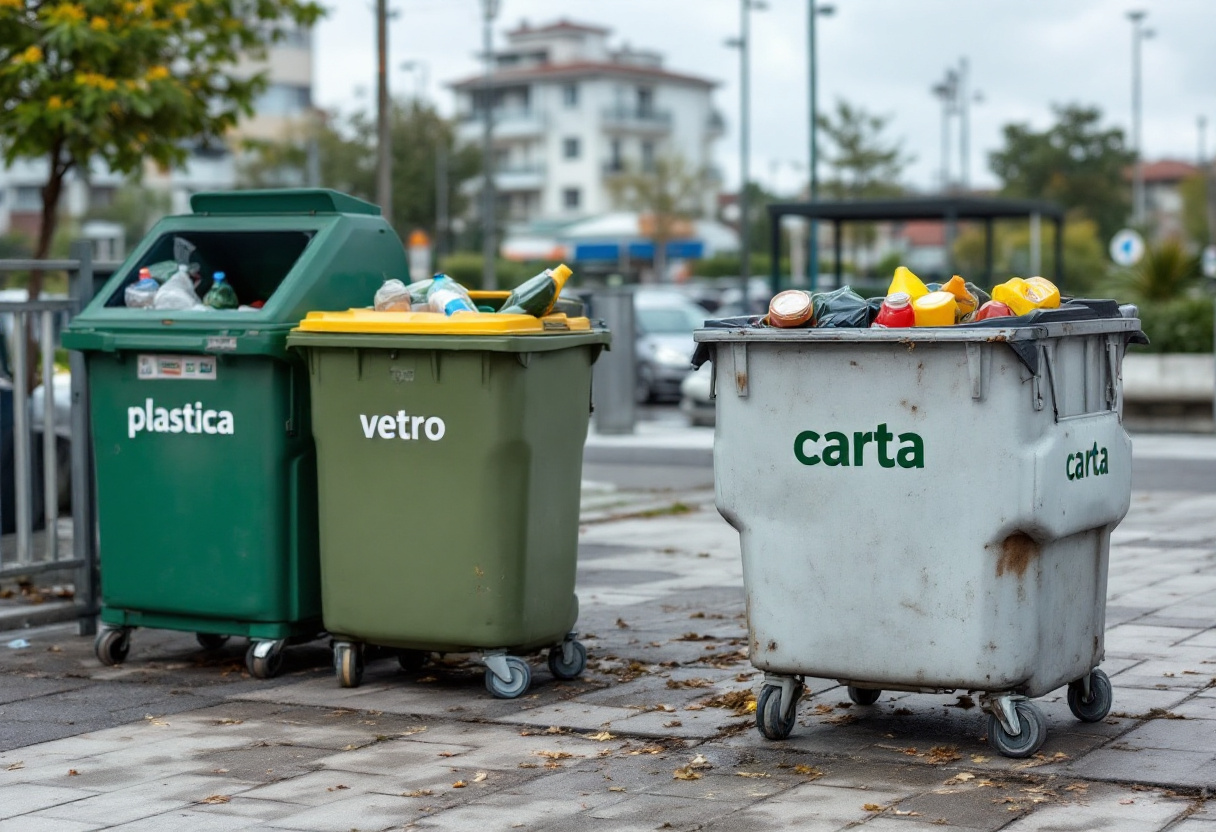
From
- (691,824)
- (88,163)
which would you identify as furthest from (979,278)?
(691,824)

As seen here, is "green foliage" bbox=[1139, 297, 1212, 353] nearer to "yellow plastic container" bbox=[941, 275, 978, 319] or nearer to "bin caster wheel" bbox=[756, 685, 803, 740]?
"yellow plastic container" bbox=[941, 275, 978, 319]

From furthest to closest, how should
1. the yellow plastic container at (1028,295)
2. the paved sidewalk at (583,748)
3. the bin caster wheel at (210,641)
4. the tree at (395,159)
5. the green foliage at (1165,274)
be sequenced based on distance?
the tree at (395,159) → the green foliage at (1165,274) → the bin caster wheel at (210,641) → the yellow plastic container at (1028,295) → the paved sidewalk at (583,748)

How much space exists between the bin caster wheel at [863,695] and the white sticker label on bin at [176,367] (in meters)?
2.65

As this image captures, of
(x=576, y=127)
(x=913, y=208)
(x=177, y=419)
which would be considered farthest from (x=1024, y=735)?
(x=576, y=127)

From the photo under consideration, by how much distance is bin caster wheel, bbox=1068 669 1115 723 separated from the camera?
5.49 meters

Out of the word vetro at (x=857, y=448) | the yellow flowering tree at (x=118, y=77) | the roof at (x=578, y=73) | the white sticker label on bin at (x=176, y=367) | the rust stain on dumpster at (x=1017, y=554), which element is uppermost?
the roof at (x=578, y=73)

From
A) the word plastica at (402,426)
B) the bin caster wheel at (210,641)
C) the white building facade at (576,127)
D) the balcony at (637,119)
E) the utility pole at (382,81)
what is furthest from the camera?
the white building facade at (576,127)

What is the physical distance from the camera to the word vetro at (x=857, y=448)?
5.05 meters

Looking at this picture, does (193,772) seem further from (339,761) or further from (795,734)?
(795,734)

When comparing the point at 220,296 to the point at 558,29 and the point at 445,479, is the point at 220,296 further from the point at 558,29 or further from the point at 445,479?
the point at 558,29

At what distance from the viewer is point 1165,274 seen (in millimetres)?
20953

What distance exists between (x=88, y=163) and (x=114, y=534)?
554 cm

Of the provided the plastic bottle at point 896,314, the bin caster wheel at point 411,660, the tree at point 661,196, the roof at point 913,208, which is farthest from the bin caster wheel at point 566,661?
the tree at point 661,196

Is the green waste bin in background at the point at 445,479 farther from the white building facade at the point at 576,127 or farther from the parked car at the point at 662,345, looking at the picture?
the white building facade at the point at 576,127
